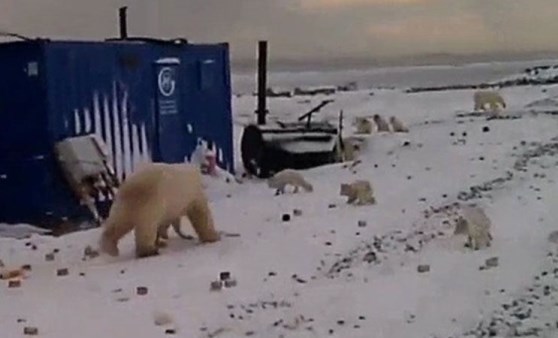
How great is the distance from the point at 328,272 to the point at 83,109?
4.95 meters

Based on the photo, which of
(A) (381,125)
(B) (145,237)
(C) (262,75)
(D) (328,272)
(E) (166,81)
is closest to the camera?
(D) (328,272)

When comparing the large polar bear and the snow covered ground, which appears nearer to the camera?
the snow covered ground

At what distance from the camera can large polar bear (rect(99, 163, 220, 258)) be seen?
9.68m

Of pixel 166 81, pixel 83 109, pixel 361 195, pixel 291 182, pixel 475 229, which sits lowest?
pixel 291 182

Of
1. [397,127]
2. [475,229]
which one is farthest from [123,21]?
[475,229]

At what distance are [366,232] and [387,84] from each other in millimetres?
48012

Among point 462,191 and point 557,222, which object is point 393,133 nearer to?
point 462,191

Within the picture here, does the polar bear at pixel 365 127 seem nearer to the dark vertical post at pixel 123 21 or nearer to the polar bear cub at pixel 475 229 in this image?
the dark vertical post at pixel 123 21

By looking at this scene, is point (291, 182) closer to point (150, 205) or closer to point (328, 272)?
point (150, 205)

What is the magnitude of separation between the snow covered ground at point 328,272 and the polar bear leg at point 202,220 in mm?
131

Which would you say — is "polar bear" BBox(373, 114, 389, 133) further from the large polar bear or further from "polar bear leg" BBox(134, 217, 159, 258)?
"polar bear leg" BBox(134, 217, 159, 258)

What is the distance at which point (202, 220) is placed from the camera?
10266 millimetres

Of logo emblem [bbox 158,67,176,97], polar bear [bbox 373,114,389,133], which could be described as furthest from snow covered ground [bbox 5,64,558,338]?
polar bear [bbox 373,114,389,133]

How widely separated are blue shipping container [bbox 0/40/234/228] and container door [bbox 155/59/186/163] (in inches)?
0.4
